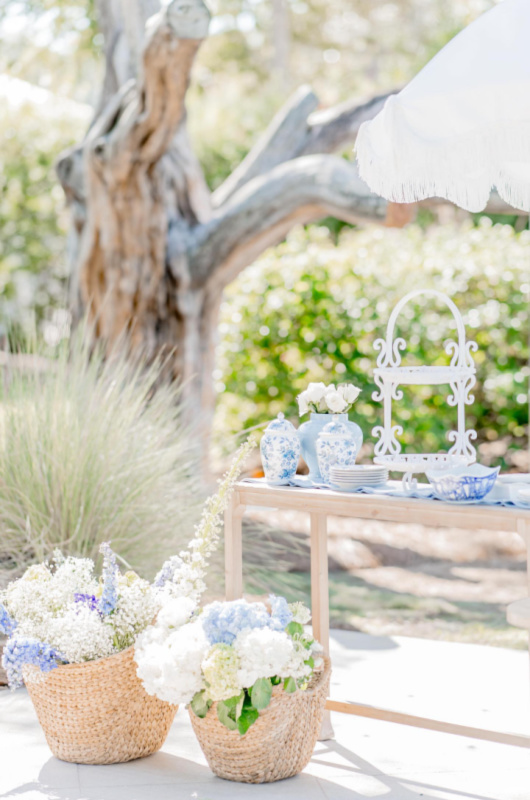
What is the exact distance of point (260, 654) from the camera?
2350 mm

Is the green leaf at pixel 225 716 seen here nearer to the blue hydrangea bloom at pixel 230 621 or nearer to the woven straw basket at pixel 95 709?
the blue hydrangea bloom at pixel 230 621

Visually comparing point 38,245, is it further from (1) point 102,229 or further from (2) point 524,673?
(2) point 524,673

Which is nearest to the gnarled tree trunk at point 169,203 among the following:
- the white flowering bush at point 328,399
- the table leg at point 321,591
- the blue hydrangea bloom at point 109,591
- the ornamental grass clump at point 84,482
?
the ornamental grass clump at point 84,482

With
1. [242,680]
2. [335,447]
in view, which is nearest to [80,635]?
[242,680]

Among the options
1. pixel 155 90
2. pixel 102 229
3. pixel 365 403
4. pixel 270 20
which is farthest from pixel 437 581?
pixel 270 20

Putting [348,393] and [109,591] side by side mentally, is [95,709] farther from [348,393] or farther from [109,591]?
[348,393]

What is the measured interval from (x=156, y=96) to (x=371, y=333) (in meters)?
2.59

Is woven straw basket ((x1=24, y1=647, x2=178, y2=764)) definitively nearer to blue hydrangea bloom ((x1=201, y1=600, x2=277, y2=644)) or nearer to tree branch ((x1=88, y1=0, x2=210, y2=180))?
blue hydrangea bloom ((x1=201, y1=600, x2=277, y2=644))

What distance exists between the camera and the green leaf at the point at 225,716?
241 cm

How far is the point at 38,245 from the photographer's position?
1087cm

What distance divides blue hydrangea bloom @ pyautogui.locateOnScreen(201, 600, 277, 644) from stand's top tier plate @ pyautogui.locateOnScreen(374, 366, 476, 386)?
2.48ft

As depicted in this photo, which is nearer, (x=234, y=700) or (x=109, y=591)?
(x=234, y=700)

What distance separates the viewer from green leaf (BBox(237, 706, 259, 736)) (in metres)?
2.39

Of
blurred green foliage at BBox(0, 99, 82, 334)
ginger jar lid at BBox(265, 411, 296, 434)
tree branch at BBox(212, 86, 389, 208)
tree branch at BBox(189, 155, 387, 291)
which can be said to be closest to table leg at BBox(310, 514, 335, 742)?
ginger jar lid at BBox(265, 411, 296, 434)
